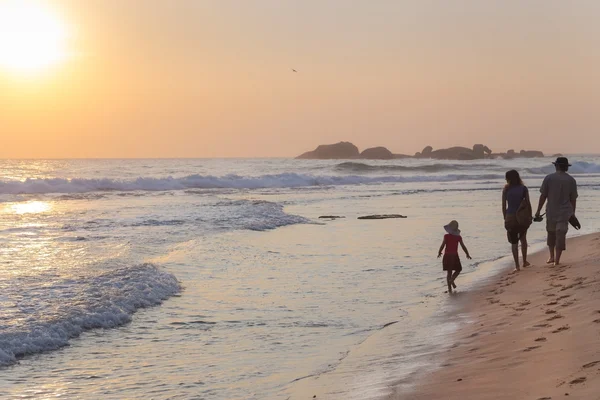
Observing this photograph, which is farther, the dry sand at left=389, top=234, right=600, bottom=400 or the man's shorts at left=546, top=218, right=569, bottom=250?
the man's shorts at left=546, top=218, right=569, bottom=250

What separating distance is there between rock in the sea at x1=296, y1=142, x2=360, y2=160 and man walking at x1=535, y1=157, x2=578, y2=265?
176122 mm

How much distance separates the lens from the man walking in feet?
36.7

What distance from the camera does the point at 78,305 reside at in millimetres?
9281

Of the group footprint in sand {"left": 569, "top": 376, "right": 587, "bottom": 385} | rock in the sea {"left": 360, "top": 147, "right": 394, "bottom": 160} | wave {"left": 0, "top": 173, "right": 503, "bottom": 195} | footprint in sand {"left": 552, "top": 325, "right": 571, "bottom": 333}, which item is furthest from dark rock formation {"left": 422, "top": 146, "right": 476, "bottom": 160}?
footprint in sand {"left": 569, "top": 376, "right": 587, "bottom": 385}

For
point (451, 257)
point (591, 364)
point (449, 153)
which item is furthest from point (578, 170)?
point (449, 153)

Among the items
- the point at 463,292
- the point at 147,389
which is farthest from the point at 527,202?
the point at 147,389

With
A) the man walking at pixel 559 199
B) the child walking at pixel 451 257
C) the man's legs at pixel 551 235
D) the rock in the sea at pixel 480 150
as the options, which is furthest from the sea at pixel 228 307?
the rock in the sea at pixel 480 150

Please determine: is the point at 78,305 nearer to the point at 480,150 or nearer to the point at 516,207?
the point at 516,207

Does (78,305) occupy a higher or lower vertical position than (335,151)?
lower

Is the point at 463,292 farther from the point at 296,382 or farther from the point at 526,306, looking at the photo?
the point at 296,382

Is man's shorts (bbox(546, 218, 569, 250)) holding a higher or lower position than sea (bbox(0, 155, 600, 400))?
higher

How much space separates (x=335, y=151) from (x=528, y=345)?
184 m

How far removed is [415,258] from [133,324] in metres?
6.59

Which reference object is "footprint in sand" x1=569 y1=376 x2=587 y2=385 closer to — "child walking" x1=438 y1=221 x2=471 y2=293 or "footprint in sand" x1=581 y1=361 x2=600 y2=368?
"footprint in sand" x1=581 y1=361 x2=600 y2=368
